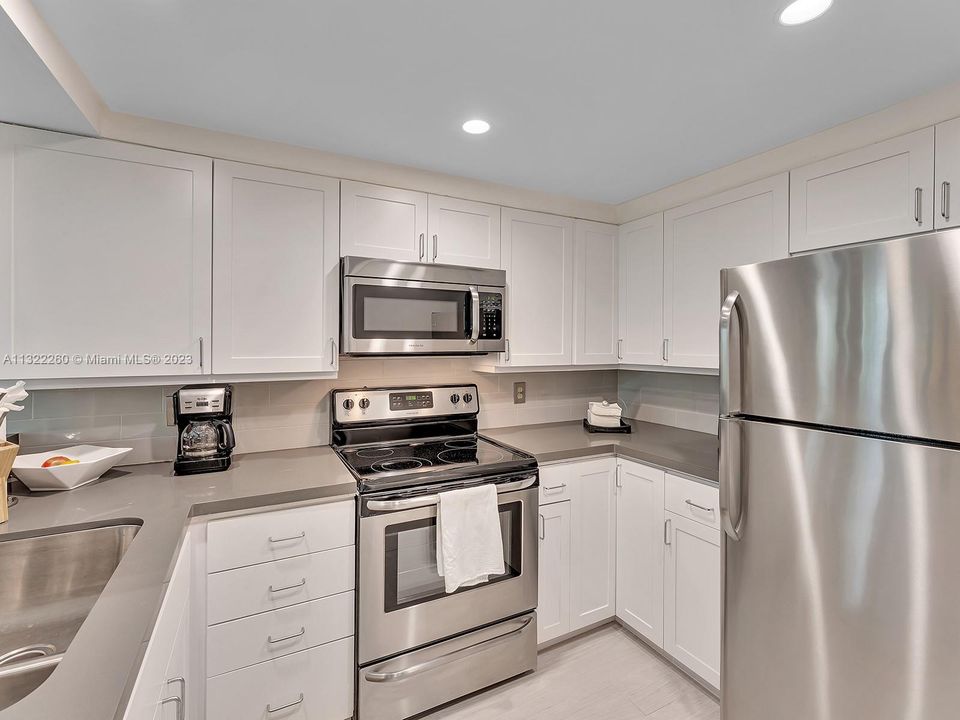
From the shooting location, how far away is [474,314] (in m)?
2.26

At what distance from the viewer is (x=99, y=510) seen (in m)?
1.40

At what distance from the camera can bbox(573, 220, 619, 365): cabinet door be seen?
268cm

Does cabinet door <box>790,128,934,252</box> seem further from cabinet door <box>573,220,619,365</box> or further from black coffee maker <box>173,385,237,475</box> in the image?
black coffee maker <box>173,385,237,475</box>

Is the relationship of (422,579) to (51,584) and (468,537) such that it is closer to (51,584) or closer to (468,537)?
(468,537)

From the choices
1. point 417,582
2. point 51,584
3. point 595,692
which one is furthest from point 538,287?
point 51,584

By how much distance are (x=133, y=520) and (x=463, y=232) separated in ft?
5.67

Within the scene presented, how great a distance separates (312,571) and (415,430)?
0.90 m

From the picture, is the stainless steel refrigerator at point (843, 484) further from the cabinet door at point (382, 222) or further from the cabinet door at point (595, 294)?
the cabinet door at point (382, 222)

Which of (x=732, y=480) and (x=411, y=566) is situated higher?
(x=732, y=480)

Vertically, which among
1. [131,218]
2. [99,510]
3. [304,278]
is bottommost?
[99,510]

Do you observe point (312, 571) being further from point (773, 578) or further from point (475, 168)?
point (475, 168)

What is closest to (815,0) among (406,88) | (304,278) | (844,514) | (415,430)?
(406,88)

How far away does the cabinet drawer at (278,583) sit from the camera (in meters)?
1.51

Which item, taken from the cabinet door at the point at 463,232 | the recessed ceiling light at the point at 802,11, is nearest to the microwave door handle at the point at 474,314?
the cabinet door at the point at 463,232
